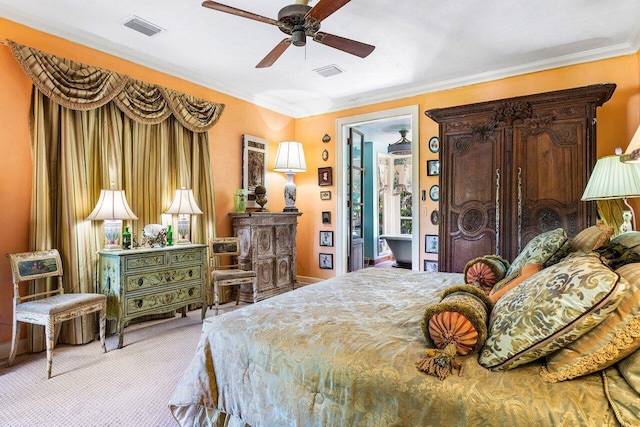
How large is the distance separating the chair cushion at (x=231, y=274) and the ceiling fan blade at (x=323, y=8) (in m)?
2.78

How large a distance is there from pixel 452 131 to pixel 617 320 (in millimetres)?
3013

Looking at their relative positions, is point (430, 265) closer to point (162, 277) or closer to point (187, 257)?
point (187, 257)

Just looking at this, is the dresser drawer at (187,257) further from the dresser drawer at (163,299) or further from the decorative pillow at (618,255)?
the decorative pillow at (618,255)

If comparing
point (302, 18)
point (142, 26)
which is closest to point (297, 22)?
point (302, 18)

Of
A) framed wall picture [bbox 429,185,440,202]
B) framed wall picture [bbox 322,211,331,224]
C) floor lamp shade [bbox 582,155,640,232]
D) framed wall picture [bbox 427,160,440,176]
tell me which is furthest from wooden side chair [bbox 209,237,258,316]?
floor lamp shade [bbox 582,155,640,232]

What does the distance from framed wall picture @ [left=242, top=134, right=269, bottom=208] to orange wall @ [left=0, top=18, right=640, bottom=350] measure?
10cm

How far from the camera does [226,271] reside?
13.4 ft

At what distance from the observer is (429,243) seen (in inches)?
179

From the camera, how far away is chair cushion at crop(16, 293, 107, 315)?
8.21 feet

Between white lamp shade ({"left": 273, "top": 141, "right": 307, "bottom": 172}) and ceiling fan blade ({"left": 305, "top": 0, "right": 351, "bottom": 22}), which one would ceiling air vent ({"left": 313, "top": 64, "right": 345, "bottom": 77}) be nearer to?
white lamp shade ({"left": 273, "top": 141, "right": 307, "bottom": 172})

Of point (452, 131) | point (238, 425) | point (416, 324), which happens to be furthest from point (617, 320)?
point (452, 131)

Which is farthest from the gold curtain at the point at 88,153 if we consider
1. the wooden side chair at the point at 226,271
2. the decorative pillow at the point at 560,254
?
the decorative pillow at the point at 560,254

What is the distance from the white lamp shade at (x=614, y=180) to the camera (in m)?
2.34

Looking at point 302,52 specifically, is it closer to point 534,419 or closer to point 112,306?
point 112,306
